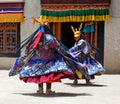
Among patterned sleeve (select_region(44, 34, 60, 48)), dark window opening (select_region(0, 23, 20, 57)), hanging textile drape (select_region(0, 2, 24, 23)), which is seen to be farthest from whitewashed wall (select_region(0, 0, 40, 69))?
patterned sleeve (select_region(44, 34, 60, 48))

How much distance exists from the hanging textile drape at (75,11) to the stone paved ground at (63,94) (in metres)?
4.57

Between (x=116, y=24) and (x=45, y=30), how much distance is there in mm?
7352

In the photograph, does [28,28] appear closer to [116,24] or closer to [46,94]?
[116,24]

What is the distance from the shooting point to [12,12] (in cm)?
1875

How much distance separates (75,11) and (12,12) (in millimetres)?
2628

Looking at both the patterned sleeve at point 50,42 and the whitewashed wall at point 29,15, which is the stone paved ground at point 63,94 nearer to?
the patterned sleeve at point 50,42

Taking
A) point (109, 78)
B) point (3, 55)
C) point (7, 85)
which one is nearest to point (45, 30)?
point (7, 85)

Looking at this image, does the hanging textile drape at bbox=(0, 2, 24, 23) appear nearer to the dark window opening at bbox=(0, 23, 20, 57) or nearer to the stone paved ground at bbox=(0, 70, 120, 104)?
the dark window opening at bbox=(0, 23, 20, 57)

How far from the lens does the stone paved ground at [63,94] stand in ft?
31.4

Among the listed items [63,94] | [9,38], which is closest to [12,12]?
[9,38]

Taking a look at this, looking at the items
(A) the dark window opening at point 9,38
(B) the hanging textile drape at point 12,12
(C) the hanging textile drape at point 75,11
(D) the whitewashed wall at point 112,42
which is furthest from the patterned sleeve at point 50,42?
(A) the dark window opening at point 9,38

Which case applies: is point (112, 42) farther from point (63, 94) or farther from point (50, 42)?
point (50, 42)

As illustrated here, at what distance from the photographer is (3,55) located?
19031mm

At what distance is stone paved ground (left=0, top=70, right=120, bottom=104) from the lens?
9.59m
